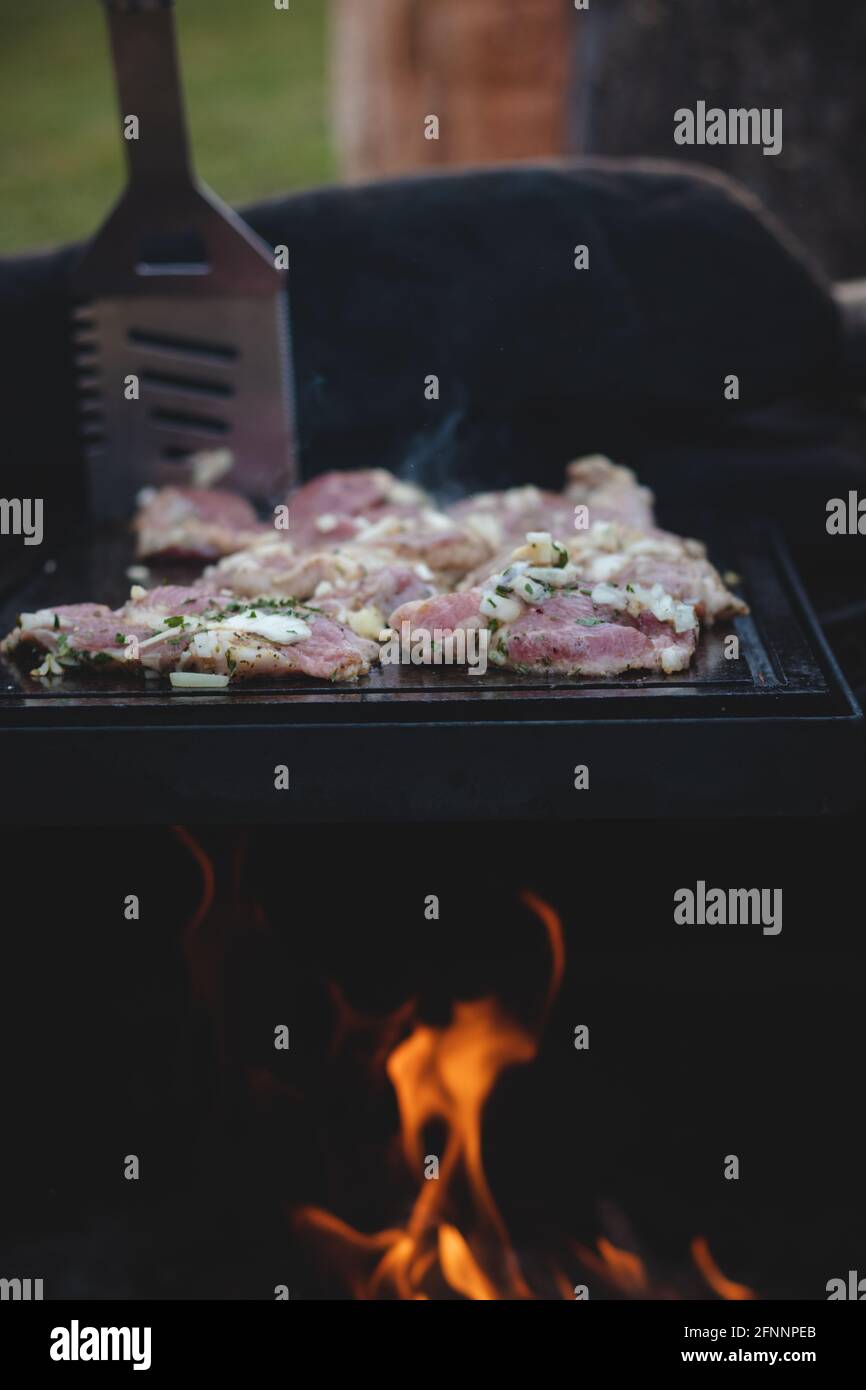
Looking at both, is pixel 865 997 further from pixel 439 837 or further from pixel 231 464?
pixel 231 464

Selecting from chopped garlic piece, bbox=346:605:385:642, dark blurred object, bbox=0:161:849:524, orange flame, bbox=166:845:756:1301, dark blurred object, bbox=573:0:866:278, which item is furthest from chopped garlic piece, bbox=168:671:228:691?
dark blurred object, bbox=573:0:866:278

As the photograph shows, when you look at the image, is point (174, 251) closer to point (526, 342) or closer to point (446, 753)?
point (526, 342)

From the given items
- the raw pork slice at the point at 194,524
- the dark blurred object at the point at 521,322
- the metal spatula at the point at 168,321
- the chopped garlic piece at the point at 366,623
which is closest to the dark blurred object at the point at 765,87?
the dark blurred object at the point at 521,322

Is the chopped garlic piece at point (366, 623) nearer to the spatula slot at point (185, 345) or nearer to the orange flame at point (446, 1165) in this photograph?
the orange flame at point (446, 1165)

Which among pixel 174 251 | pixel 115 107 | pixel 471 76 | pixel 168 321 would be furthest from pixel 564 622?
pixel 115 107

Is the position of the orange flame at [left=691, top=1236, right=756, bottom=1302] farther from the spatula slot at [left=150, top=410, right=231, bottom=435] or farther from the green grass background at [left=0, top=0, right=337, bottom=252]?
the green grass background at [left=0, top=0, right=337, bottom=252]

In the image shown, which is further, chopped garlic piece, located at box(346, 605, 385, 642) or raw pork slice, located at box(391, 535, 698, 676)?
chopped garlic piece, located at box(346, 605, 385, 642)
